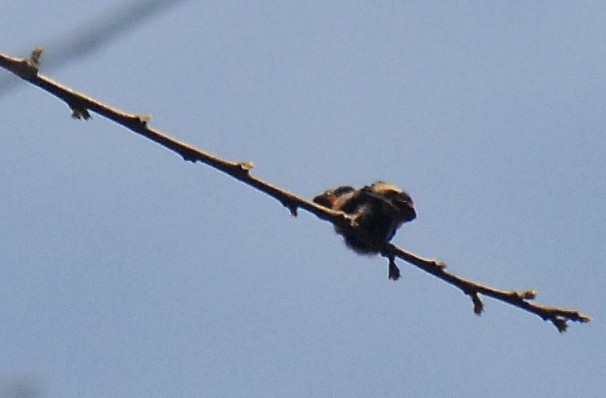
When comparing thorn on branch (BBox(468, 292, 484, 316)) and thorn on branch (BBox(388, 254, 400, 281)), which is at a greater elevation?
thorn on branch (BBox(388, 254, 400, 281))

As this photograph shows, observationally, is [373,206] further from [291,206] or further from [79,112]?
[79,112]

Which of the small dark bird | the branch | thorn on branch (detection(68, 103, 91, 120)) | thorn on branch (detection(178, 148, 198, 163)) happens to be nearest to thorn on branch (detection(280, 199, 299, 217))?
the branch

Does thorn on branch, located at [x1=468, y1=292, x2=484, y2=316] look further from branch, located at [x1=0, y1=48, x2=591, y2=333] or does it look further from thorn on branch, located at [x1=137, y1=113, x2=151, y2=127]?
thorn on branch, located at [x1=137, y1=113, x2=151, y2=127]

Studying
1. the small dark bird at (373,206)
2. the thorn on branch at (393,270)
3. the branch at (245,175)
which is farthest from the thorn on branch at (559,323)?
→ the small dark bird at (373,206)

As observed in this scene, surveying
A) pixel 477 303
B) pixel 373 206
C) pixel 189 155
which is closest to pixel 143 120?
pixel 189 155

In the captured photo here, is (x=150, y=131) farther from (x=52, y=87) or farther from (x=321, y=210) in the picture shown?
(x=321, y=210)
